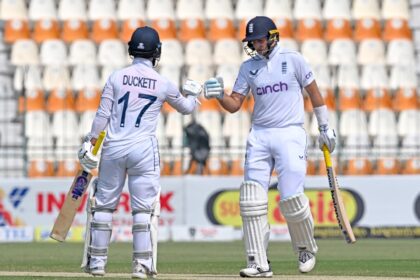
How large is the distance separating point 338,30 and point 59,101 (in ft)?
18.0

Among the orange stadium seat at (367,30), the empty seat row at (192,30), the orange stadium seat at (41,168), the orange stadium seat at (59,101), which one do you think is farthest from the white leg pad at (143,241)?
the orange stadium seat at (367,30)

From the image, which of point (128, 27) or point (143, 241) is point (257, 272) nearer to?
point (143, 241)

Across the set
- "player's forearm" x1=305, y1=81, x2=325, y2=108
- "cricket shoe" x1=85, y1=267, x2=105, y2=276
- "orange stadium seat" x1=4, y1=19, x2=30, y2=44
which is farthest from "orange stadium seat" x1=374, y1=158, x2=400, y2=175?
"cricket shoe" x1=85, y1=267, x2=105, y2=276

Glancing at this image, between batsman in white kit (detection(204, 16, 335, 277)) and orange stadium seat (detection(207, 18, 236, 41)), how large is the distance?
13164mm

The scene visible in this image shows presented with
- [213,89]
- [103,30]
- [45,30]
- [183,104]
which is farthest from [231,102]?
[45,30]

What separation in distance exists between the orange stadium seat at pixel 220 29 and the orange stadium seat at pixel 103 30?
1.78 meters

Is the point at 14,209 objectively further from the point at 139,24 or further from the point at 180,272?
the point at 180,272

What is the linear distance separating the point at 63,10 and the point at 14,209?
524cm

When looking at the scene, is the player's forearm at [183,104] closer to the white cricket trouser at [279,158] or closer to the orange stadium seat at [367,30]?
the white cricket trouser at [279,158]

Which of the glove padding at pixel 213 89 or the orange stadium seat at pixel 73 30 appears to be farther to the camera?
the orange stadium seat at pixel 73 30

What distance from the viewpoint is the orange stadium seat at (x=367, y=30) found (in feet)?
74.9

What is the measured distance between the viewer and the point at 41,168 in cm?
1952

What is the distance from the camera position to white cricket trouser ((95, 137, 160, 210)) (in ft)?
29.4

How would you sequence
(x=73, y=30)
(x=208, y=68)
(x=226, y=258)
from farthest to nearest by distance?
(x=73, y=30) → (x=208, y=68) → (x=226, y=258)
